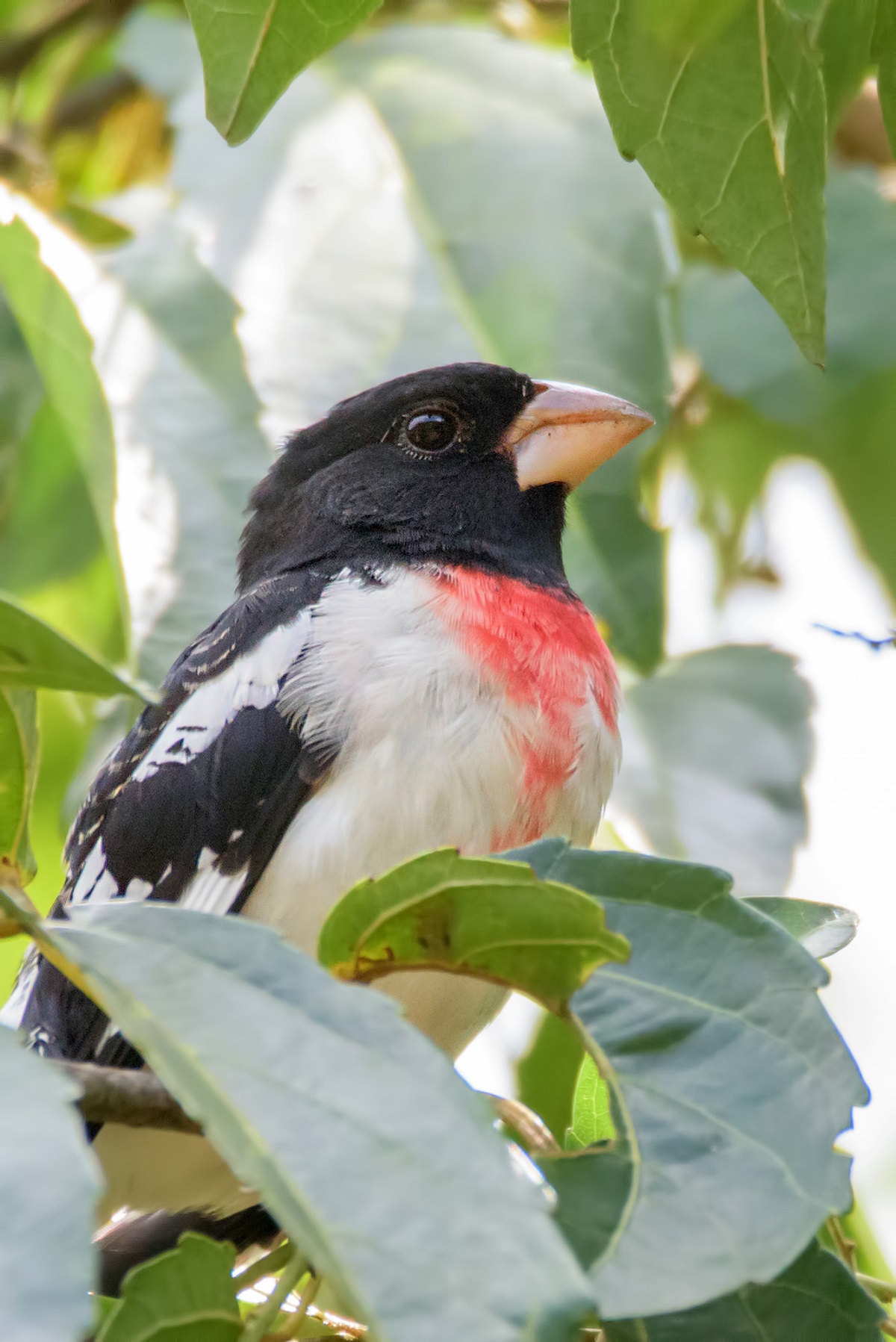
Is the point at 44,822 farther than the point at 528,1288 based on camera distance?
Yes

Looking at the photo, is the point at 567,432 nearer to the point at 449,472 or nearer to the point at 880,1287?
the point at 449,472

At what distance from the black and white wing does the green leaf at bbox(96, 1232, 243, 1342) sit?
752 millimetres

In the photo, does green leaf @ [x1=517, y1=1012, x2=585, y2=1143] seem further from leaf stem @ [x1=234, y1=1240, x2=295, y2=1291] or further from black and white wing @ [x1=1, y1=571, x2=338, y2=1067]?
leaf stem @ [x1=234, y1=1240, x2=295, y2=1291]

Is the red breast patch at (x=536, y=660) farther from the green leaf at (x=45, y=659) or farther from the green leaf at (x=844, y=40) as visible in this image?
the green leaf at (x=45, y=659)

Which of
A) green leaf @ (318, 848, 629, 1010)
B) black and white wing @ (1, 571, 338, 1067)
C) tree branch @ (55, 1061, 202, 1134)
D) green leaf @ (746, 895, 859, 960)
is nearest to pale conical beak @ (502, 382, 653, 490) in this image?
black and white wing @ (1, 571, 338, 1067)

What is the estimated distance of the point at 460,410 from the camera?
108 inches

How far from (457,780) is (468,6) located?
8.05 ft

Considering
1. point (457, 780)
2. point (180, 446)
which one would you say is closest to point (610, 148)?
point (180, 446)

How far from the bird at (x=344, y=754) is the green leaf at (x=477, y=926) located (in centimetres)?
72

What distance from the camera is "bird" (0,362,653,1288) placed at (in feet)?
6.70

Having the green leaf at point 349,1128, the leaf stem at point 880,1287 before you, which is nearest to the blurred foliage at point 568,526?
the green leaf at point 349,1128

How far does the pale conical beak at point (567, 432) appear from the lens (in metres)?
2.62

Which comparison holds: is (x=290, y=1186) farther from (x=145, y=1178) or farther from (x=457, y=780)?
(x=145, y=1178)

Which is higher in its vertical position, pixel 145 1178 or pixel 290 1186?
pixel 290 1186
